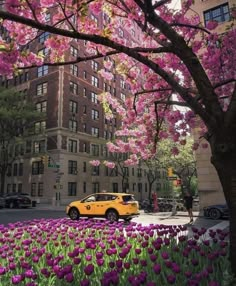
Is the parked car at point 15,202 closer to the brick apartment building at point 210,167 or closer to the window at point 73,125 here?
the window at point 73,125

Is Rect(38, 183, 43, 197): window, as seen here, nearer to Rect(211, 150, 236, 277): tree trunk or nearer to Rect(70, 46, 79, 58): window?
Rect(70, 46, 79, 58): window

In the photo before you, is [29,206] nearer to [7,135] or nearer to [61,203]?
[61,203]

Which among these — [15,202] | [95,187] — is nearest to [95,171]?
[95,187]

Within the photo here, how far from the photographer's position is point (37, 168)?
43.8 metres

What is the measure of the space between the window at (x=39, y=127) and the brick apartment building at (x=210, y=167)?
2492 centimetres

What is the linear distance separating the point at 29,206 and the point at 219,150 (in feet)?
107

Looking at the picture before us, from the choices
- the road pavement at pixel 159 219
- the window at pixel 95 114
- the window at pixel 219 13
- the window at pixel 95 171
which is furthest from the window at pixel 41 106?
the window at pixel 219 13

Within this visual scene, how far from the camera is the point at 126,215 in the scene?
17.2 metres

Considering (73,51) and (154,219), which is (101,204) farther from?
(73,51)

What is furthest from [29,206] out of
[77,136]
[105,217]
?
[105,217]

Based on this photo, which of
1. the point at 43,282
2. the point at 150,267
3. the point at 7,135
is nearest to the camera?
the point at 43,282

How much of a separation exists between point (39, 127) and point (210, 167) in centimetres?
2718

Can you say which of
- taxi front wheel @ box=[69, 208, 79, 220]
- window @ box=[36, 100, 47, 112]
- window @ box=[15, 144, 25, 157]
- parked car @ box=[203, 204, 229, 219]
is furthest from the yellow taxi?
window @ box=[36, 100, 47, 112]

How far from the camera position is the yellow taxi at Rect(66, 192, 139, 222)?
1720 centimetres
